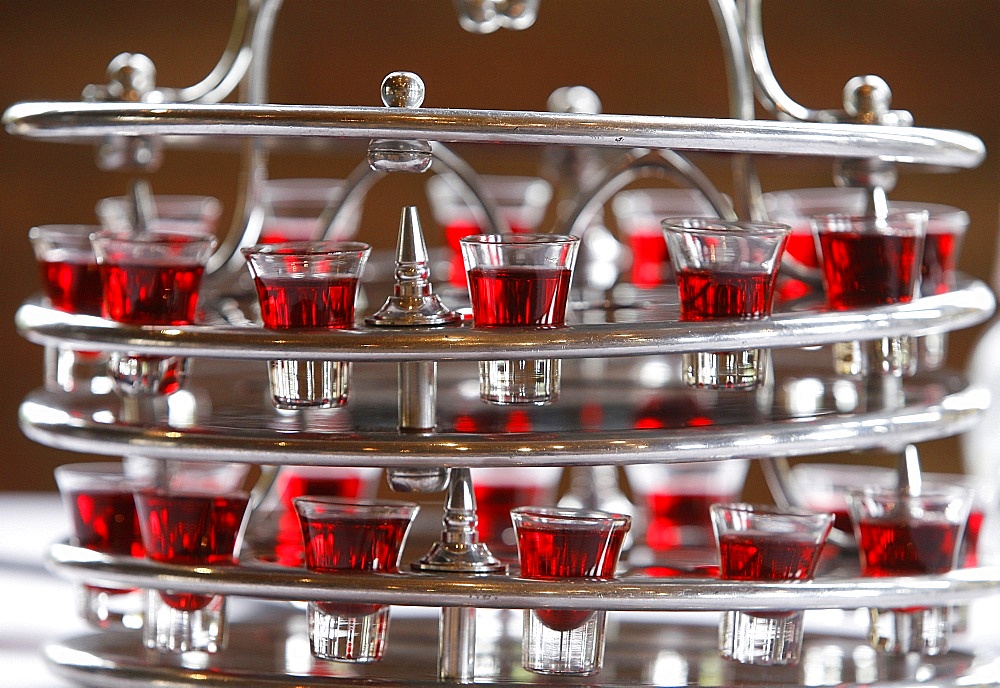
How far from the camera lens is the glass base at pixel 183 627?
0.88m

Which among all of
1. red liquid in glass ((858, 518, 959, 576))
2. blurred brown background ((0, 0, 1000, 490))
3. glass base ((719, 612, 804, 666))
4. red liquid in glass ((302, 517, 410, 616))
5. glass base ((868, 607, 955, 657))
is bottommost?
glass base ((868, 607, 955, 657))

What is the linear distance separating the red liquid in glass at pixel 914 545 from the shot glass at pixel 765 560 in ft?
0.31

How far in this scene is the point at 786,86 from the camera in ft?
8.72

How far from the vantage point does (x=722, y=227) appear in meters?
0.83

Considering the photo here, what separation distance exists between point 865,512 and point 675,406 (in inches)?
8.6

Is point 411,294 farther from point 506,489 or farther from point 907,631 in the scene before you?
point 506,489

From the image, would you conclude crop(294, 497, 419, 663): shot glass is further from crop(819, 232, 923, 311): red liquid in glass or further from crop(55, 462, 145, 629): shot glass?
crop(819, 232, 923, 311): red liquid in glass

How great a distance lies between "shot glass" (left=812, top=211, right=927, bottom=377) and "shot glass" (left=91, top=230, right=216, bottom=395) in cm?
42

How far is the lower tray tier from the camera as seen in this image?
0.80 meters

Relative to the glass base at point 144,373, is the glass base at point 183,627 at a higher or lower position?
lower

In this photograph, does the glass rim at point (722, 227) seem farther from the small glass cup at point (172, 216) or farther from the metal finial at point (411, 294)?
the small glass cup at point (172, 216)

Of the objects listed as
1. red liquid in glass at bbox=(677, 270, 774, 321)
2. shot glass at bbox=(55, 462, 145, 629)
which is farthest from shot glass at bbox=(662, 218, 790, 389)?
shot glass at bbox=(55, 462, 145, 629)

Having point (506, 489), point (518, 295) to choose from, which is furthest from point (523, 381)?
point (506, 489)

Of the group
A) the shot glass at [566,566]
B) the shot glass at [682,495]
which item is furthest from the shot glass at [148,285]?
the shot glass at [682,495]
